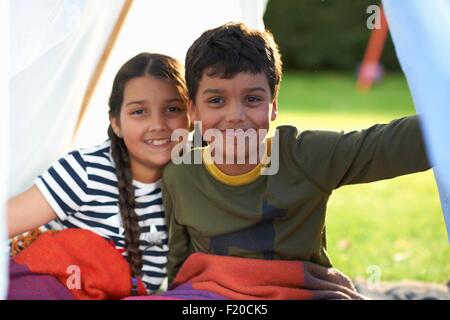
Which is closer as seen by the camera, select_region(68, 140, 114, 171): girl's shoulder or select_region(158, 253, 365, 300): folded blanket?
select_region(158, 253, 365, 300): folded blanket

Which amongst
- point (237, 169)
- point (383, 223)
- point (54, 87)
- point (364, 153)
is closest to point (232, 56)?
point (237, 169)

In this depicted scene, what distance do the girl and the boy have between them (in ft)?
0.48

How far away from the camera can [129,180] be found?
7.90 feet

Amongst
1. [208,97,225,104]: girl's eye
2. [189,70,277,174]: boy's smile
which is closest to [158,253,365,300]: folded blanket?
[189,70,277,174]: boy's smile

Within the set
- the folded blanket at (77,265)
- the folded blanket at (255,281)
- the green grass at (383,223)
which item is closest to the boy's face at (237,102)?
the folded blanket at (255,281)

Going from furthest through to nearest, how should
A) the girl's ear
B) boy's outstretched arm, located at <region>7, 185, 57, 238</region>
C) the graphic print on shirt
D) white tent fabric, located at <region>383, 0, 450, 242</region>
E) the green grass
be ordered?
1. the green grass
2. the girl's ear
3. boy's outstretched arm, located at <region>7, 185, 57, 238</region>
4. the graphic print on shirt
5. white tent fabric, located at <region>383, 0, 450, 242</region>

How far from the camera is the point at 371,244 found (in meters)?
4.10

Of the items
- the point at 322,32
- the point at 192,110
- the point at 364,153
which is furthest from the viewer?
the point at 322,32

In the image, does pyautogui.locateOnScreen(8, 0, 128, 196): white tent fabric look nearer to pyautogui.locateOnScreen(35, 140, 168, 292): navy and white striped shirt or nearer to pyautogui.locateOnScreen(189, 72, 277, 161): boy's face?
pyautogui.locateOnScreen(35, 140, 168, 292): navy and white striped shirt

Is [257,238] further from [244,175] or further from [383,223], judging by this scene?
[383,223]

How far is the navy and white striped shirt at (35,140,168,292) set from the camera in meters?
2.36

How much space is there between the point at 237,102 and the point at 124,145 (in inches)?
19.3

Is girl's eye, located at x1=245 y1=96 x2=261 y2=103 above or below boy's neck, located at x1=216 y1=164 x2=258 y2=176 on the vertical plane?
above

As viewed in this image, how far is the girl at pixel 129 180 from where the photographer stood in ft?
7.72
